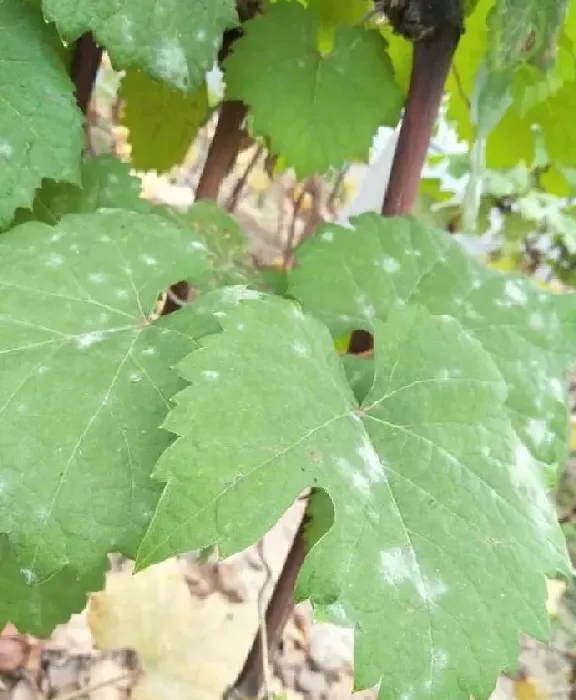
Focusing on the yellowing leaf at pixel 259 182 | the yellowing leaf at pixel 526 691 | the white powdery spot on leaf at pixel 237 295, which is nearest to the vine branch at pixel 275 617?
the white powdery spot on leaf at pixel 237 295

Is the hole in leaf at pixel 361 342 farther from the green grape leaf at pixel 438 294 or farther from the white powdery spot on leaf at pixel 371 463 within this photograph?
the white powdery spot on leaf at pixel 371 463

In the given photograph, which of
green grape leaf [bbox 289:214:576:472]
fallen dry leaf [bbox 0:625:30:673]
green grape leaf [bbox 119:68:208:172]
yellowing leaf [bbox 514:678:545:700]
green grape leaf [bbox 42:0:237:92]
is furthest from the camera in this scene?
yellowing leaf [bbox 514:678:545:700]

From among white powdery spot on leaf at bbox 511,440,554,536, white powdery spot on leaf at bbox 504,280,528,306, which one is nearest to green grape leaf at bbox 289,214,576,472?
white powdery spot on leaf at bbox 504,280,528,306

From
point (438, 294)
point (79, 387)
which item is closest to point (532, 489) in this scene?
point (438, 294)

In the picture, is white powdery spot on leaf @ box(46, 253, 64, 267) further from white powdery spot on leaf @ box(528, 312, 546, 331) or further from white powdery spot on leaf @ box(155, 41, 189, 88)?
white powdery spot on leaf @ box(528, 312, 546, 331)

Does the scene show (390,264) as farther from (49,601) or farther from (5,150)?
(49,601)
